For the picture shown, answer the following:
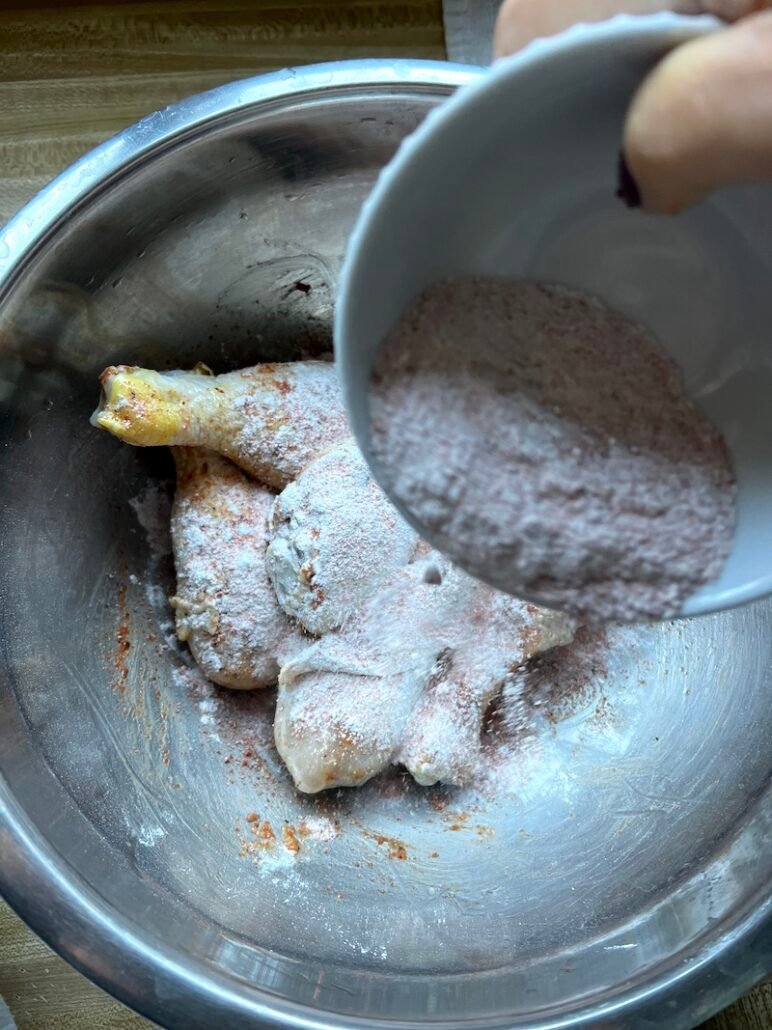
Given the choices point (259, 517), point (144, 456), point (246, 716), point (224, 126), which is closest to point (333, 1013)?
point (246, 716)

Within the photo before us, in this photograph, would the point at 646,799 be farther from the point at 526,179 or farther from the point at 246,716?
the point at 526,179

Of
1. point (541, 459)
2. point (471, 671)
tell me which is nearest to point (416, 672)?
point (471, 671)

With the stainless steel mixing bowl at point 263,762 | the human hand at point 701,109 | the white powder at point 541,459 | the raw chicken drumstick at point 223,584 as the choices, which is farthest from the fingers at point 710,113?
the raw chicken drumstick at point 223,584

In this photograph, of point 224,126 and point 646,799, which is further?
point 646,799

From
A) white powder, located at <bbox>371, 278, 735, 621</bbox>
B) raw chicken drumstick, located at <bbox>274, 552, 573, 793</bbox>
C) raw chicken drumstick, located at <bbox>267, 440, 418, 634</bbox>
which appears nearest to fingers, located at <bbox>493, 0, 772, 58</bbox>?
white powder, located at <bbox>371, 278, 735, 621</bbox>

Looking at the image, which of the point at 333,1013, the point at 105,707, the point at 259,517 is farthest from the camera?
the point at 259,517

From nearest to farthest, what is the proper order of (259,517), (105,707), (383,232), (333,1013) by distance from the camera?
1. (383,232)
2. (333,1013)
3. (105,707)
4. (259,517)

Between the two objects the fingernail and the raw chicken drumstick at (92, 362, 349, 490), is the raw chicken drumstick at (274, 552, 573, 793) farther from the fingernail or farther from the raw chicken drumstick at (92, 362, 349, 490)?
the fingernail
